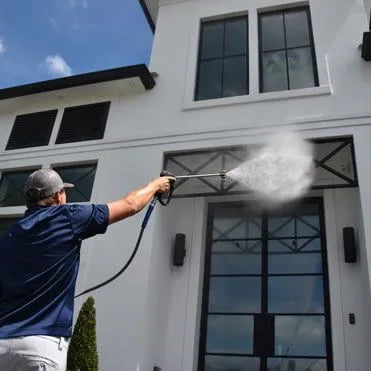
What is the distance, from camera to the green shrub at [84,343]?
4.88 metres

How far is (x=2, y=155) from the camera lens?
7773 mm

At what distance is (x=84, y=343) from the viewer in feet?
16.4

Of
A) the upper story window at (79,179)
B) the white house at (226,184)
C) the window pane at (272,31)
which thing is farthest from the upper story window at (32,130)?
the window pane at (272,31)

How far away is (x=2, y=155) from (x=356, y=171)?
19.2ft

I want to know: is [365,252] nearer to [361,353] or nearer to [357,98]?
[361,353]

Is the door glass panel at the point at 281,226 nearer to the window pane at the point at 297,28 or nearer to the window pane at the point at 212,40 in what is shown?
the window pane at the point at 297,28

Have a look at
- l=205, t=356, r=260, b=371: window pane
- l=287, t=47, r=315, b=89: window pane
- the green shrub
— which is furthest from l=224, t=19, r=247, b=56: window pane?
l=205, t=356, r=260, b=371: window pane

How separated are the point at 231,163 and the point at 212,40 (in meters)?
2.56

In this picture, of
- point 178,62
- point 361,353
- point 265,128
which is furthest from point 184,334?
point 178,62

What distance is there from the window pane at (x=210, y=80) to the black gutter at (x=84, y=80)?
81 centimetres

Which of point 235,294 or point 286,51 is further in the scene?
point 286,51

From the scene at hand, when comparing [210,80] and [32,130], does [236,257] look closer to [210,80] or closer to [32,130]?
[210,80]

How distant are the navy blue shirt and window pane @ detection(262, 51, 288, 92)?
16.7ft

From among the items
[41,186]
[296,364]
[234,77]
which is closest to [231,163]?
[234,77]
